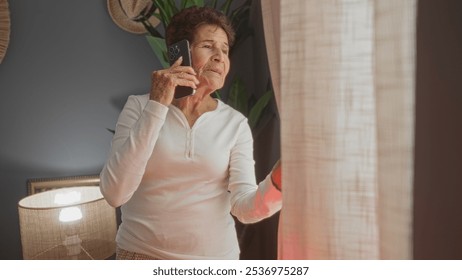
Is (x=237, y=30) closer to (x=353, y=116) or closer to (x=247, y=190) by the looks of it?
(x=247, y=190)

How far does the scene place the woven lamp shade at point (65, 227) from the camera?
1.10 m

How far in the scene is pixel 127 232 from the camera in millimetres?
694

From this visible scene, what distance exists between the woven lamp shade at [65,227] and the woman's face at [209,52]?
67 cm

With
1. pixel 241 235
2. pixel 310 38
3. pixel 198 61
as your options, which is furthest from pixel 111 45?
pixel 310 38

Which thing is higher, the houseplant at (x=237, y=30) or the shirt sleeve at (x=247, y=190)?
the houseplant at (x=237, y=30)

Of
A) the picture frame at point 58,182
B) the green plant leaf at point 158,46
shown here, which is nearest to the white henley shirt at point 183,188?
the green plant leaf at point 158,46

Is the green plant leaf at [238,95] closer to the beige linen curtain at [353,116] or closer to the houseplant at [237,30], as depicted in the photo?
the houseplant at [237,30]

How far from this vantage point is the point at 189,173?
67 centimetres

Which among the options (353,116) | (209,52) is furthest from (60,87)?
(353,116)

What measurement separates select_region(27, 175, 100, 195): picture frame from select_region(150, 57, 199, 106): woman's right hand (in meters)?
0.70

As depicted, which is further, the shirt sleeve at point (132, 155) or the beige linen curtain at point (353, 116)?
the shirt sleeve at point (132, 155)

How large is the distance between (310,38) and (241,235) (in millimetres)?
1000

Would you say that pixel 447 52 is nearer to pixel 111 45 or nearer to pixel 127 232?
pixel 127 232

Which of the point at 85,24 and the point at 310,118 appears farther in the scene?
the point at 85,24
